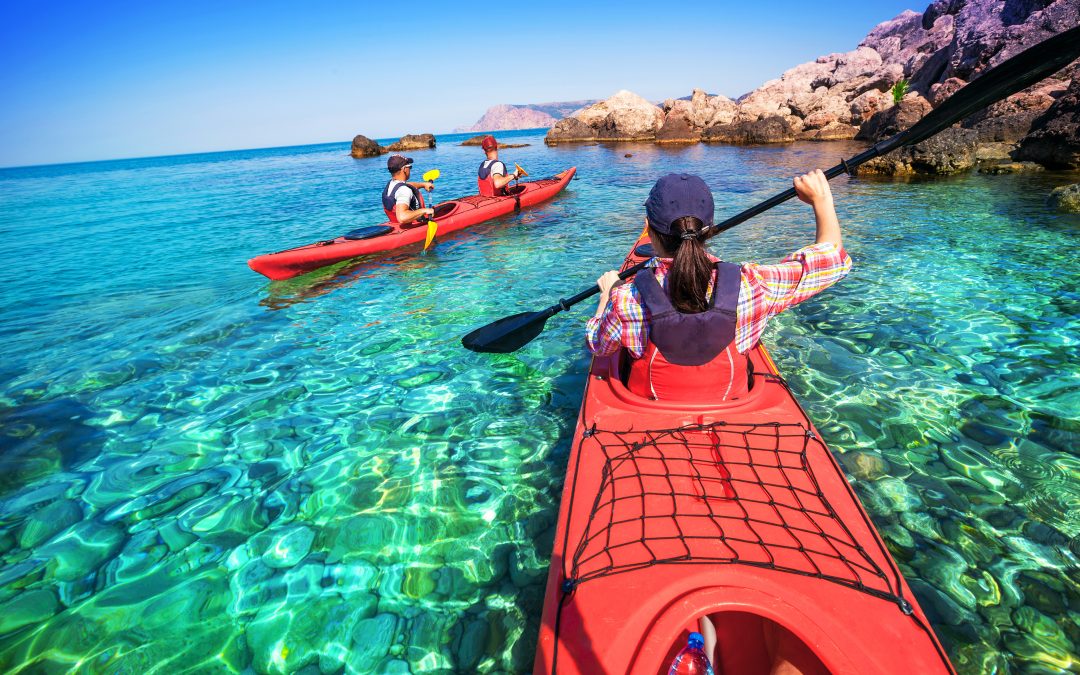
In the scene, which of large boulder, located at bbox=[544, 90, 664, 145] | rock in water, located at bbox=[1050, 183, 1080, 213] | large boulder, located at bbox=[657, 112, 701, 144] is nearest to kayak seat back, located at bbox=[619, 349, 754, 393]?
rock in water, located at bbox=[1050, 183, 1080, 213]

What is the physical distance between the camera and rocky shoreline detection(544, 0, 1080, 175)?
45.7ft

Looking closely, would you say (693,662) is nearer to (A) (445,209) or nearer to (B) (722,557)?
(B) (722,557)

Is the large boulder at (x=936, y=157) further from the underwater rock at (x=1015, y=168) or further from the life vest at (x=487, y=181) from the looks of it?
the life vest at (x=487, y=181)

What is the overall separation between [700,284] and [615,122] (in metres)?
42.0

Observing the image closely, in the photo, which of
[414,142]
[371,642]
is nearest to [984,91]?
[371,642]

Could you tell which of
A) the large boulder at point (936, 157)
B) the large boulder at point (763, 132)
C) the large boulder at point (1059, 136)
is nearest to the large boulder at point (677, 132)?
the large boulder at point (763, 132)

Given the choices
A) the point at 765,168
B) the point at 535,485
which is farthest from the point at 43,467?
the point at 765,168

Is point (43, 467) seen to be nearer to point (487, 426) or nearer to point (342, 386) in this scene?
point (342, 386)

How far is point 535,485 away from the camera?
3621mm

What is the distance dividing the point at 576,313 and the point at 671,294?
14.0ft

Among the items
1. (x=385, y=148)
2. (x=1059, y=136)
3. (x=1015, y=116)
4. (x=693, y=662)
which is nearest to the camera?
(x=693, y=662)

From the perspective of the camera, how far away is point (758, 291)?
7.93 feet

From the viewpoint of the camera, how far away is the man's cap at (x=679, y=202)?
227cm

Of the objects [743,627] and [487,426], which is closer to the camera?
[743,627]
